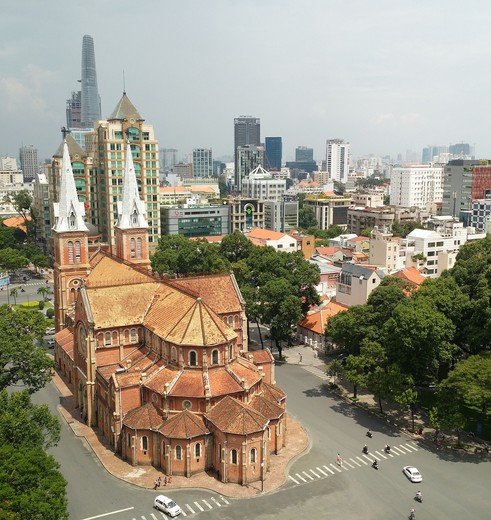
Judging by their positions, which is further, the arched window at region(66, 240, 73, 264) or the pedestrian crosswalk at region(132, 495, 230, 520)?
the arched window at region(66, 240, 73, 264)

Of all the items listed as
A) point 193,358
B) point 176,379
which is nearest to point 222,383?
point 193,358

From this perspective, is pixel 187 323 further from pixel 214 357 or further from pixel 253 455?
pixel 253 455

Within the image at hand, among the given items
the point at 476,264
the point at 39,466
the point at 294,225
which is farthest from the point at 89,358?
the point at 294,225

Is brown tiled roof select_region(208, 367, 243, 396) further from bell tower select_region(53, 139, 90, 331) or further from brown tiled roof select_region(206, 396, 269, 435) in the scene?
bell tower select_region(53, 139, 90, 331)

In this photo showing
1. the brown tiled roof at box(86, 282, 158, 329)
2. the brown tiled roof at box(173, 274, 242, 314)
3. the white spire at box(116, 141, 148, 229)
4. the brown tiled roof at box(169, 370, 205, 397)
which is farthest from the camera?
the white spire at box(116, 141, 148, 229)

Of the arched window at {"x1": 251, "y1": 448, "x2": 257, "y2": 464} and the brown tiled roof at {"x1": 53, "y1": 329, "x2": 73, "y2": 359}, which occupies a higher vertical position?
the brown tiled roof at {"x1": 53, "y1": 329, "x2": 73, "y2": 359}

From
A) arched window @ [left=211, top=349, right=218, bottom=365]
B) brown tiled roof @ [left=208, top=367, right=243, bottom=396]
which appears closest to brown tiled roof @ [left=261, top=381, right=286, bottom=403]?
brown tiled roof @ [left=208, top=367, right=243, bottom=396]
